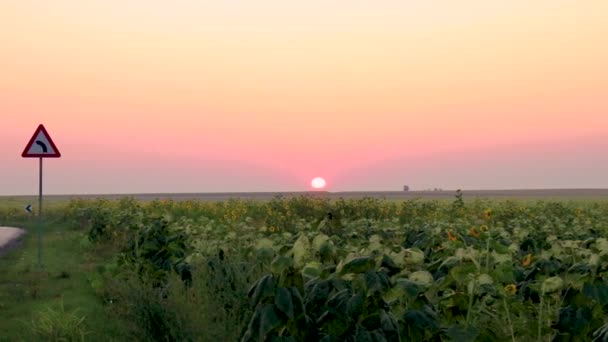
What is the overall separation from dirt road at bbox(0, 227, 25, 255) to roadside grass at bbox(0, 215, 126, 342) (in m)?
0.35

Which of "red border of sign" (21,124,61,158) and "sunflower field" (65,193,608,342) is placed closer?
"sunflower field" (65,193,608,342)

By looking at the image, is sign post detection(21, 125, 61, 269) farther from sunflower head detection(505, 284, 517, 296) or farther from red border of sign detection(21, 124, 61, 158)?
sunflower head detection(505, 284, 517, 296)

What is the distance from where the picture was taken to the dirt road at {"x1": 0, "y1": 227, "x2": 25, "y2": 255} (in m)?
21.5

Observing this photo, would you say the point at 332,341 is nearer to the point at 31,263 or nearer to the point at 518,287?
the point at 518,287

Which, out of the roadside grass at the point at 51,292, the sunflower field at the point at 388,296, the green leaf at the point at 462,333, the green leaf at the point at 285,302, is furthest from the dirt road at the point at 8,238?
the green leaf at the point at 462,333

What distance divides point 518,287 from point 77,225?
2618 cm

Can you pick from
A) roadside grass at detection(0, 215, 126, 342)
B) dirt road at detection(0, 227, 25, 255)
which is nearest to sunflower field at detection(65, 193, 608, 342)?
roadside grass at detection(0, 215, 126, 342)

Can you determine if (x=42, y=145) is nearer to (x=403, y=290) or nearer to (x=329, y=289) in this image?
(x=329, y=289)

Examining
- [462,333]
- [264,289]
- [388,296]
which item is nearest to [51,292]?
[264,289]

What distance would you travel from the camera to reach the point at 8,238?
24078mm

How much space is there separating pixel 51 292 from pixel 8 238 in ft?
41.1

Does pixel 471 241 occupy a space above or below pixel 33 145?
below

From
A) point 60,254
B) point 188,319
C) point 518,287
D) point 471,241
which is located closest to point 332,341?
point 518,287

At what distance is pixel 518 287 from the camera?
256 inches
